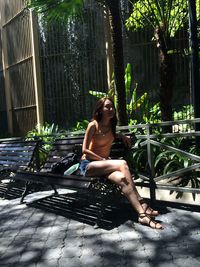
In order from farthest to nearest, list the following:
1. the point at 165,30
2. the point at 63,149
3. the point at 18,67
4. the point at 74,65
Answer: the point at 18,67, the point at 74,65, the point at 165,30, the point at 63,149

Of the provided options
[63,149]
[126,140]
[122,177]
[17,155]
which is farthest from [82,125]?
[122,177]

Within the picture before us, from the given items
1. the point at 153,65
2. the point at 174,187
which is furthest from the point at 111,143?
the point at 153,65

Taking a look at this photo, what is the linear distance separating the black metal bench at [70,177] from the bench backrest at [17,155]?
47cm

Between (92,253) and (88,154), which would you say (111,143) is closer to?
(88,154)

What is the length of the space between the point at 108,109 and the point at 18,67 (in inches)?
570

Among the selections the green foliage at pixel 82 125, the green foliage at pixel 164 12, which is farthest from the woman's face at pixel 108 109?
the green foliage at pixel 82 125

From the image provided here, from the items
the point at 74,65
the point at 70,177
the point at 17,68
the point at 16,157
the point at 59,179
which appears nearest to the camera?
the point at 70,177

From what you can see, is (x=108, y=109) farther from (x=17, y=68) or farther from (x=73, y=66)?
(x=17, y=68)

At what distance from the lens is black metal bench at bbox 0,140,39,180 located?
680cm

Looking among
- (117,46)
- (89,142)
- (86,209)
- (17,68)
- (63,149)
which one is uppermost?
(17,68)

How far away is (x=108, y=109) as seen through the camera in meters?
5.24

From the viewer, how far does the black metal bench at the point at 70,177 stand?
486 cm

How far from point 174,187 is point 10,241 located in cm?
221

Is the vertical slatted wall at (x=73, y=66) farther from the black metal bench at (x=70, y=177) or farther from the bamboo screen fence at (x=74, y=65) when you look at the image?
the black metal bench at (x=70, y=177)
